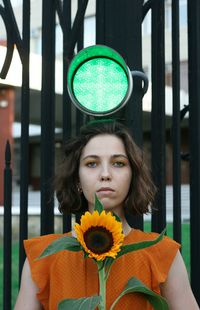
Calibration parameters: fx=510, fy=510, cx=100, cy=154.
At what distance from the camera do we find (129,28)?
66.4 inches

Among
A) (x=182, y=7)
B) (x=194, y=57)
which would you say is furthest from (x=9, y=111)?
(x=194, y=57)

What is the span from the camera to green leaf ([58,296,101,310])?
43.9 inches

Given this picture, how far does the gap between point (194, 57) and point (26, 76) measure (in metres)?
0.63

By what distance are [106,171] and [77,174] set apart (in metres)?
0.17

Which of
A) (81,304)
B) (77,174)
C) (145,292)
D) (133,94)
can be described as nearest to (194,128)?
(133,94)

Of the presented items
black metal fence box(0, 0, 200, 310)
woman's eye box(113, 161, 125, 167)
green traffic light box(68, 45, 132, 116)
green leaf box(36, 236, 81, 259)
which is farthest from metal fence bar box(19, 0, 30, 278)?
green leaf box(36, 236, 81, 259)

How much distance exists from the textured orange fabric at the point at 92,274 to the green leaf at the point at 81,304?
0.76ft

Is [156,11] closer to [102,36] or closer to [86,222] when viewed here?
[102,36]

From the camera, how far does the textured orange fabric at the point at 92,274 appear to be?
138cm

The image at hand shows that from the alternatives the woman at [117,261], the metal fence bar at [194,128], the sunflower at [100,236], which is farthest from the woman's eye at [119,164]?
the metal fence bar at [194,128]

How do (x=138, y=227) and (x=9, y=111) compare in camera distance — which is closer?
(x=138, y=227)

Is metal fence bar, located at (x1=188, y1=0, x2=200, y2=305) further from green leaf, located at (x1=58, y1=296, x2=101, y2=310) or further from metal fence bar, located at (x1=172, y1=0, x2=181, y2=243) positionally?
green leaf, located at (x1=58, y1=296, x2=101, y2=310)

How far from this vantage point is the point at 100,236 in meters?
1.12

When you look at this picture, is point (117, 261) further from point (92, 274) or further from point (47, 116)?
point (47, 116)
